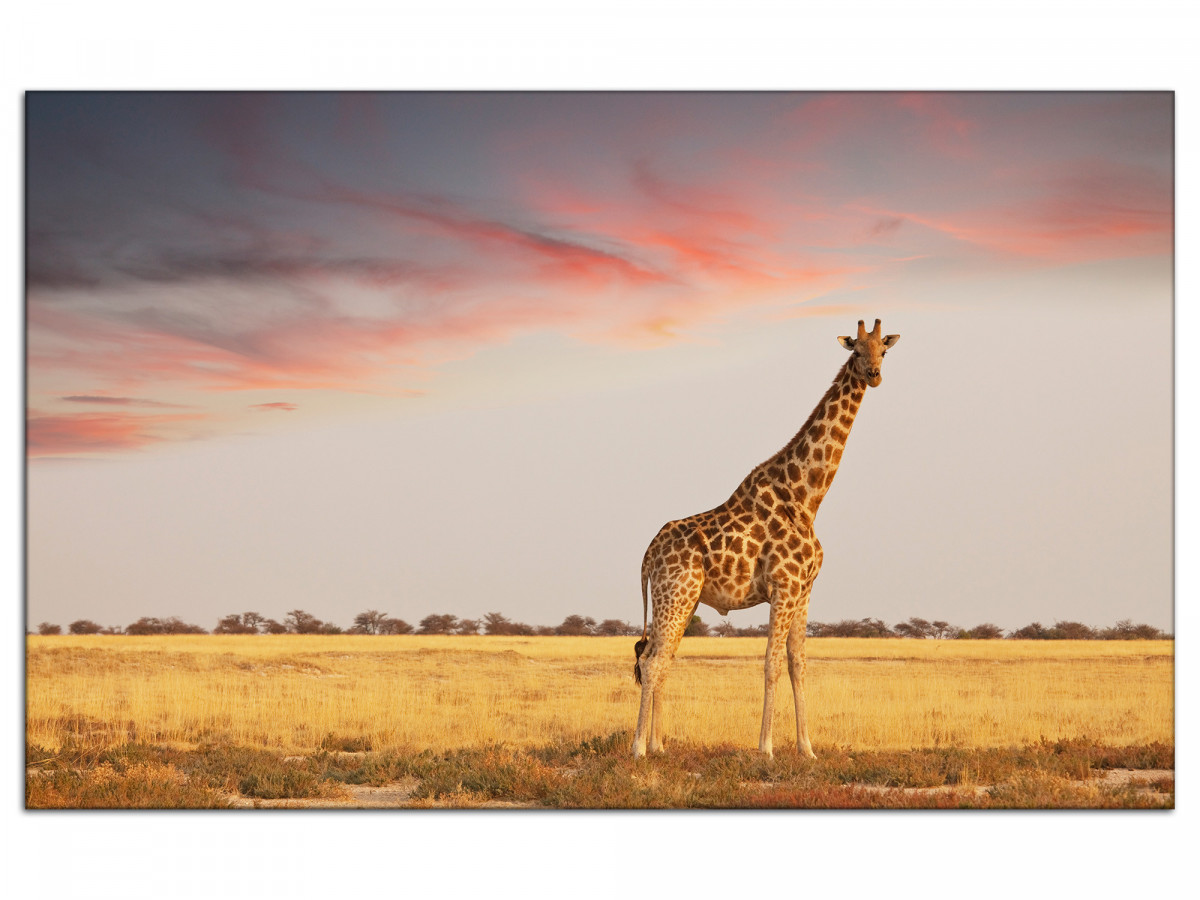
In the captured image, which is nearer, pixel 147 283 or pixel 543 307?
pixel 147 283

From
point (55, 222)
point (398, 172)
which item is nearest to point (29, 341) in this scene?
point (55, 222)

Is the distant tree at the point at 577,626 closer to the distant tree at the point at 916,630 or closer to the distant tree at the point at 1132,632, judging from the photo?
the distant tree at the point at 916,630

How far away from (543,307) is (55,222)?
550 cm

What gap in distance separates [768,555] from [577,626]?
3079 cm

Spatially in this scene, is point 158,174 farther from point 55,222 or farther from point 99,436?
point 99,436

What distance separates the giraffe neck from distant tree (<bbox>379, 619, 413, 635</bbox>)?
33.9 meters

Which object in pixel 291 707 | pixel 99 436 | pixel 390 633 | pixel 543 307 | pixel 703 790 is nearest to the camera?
pixel 703 790

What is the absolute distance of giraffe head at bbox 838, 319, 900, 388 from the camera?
11234mm

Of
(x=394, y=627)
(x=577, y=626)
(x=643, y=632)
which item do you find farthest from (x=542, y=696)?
(x=394, y=627)

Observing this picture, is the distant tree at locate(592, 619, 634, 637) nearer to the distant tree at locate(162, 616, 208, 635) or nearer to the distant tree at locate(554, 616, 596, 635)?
the distant tree at locate(554, 616, 596, 635)

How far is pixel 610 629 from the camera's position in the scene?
4281cm

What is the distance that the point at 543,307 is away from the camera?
1350cm

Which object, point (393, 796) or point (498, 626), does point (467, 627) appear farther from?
point (393, 796)

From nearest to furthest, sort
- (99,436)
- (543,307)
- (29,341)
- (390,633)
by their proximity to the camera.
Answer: (29,341) < (99,436) < (543,307) < (390,633)
